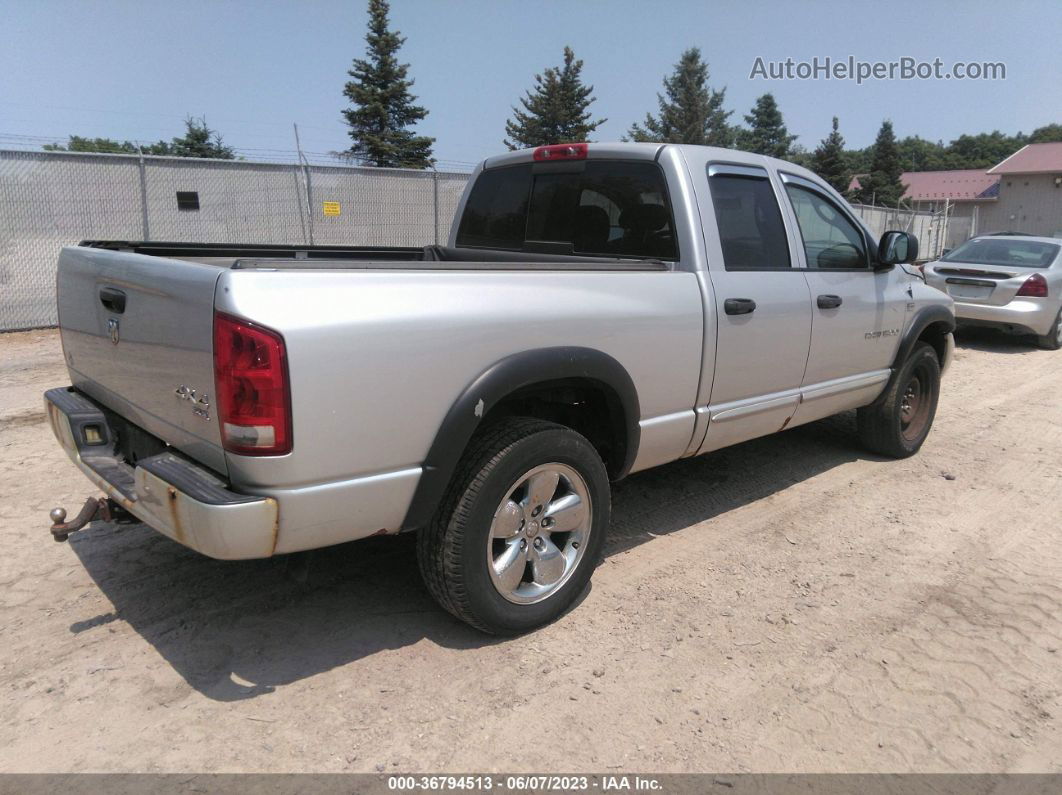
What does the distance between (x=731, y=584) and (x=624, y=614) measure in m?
0.64

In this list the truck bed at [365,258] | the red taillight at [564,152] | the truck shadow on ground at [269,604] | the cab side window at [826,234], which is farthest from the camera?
the cab side window at [826,234]

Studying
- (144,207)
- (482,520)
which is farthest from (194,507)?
(144,207)

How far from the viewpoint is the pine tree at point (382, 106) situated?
40.6m

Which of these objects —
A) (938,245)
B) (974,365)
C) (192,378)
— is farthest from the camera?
(938,245)

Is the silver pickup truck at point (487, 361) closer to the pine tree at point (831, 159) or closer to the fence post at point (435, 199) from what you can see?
the fence post at point (435, 199)

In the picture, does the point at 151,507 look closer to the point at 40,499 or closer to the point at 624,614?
the point at 624,614

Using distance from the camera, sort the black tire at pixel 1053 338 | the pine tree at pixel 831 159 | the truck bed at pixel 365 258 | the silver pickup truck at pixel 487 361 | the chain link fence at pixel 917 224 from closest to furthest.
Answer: the silver pickup truck at pixel 487 361
the truck bed at pixel 365 258
the black tire at pixel 1053 338
the chain link fence at pixel 917 224
the pine tree at pixel 831 159

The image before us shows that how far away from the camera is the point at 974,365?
388 inches

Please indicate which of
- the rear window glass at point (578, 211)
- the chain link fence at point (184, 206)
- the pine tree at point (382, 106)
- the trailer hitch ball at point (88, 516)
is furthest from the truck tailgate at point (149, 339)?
the pine tree at point (382, 106)

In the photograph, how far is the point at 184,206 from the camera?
38.4ft

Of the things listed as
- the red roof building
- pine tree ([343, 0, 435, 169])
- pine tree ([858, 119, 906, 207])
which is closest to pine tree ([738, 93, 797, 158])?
pine tree ([858, 119, 906, 207])

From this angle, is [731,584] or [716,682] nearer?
[716,682]

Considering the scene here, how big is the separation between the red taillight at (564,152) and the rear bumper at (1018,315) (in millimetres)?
8351

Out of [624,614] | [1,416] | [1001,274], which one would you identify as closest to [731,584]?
[624,614]
